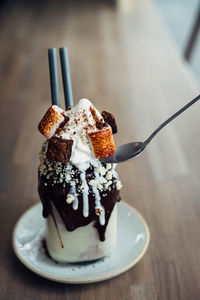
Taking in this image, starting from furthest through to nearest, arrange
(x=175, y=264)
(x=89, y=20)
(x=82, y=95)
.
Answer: (x=89, y=20) < (x=82, y=95) < (x=175, y=264)

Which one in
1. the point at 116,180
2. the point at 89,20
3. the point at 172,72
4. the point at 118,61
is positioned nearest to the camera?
the point at 116,180

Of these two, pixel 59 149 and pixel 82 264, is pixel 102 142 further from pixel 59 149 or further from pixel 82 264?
pixel 82 264

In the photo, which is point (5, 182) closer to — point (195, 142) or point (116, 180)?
point (116, 180)

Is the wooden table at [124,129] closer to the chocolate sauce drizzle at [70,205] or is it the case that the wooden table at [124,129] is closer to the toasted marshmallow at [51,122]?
the chocolate sauce drizzle at [70,205]

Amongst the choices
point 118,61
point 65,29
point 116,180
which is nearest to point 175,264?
point 116,180

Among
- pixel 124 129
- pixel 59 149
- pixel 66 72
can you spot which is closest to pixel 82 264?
pixel 59 149

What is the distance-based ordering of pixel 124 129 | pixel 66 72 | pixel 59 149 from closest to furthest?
pixel 59 149
pixel 66 72
pixel 124 129
